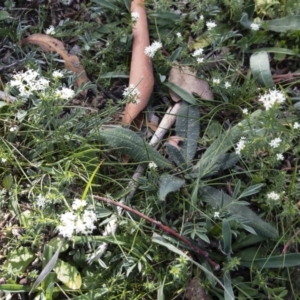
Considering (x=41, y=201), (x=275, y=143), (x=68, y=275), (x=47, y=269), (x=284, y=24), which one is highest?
(x=284, y=24)

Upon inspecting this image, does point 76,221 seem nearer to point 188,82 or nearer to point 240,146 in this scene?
point 240,146

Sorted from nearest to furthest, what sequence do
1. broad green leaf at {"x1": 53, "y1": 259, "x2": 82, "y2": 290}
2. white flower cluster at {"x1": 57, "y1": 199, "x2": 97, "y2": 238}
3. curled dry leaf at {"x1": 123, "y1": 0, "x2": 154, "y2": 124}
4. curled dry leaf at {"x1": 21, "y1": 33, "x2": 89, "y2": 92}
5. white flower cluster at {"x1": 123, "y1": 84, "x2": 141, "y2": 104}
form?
white flower cluster at {"x1": 57, "y1": 199, "x2": 97, "y2": 238} < broad green leaf at {"x1": 53, "y1": 259, "x2": 82, "y2": 290} < white flower cluster at {"x1": 123, "y1": 84, "x2": 141, "y2": 104} < curled dry leaf at {"x1": 123, "y1": 0, "x2": 154, "y2": 124} < curled dry leaf at {"x1": 21, "y1": 33, "x2": 89, "y2": 92}

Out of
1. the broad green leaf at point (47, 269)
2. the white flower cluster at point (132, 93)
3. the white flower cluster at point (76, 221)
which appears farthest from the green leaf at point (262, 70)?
the broad green leaf at point (47, 269)

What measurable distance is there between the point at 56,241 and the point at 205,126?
0.90 metres

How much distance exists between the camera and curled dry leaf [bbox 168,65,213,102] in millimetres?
2566

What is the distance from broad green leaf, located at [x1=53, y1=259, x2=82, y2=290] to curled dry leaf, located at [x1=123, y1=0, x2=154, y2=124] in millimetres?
737

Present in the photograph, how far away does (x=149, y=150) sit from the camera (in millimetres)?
2355

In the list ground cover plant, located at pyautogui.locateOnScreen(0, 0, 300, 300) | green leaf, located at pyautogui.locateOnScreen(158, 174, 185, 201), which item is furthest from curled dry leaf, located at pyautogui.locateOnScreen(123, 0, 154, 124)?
green leaf, located at pyautogui.locateOnScreen(158, 174, 185, 201)

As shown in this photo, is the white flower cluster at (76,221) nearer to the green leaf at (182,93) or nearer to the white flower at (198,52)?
the green leaf at (182,93)

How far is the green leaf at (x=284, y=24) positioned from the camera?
2.70 meters

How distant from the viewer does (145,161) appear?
2330 millimetres

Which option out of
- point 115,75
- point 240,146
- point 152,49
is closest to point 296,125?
point 240,146

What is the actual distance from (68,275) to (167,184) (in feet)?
1.85

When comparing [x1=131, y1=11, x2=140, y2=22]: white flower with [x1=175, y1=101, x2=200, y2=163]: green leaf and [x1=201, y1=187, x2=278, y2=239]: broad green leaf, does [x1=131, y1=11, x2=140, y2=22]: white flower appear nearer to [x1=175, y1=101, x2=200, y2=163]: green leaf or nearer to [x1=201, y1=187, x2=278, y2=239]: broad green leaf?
[x1=175, y1=101, x2=200, y2=163]: green leaf
